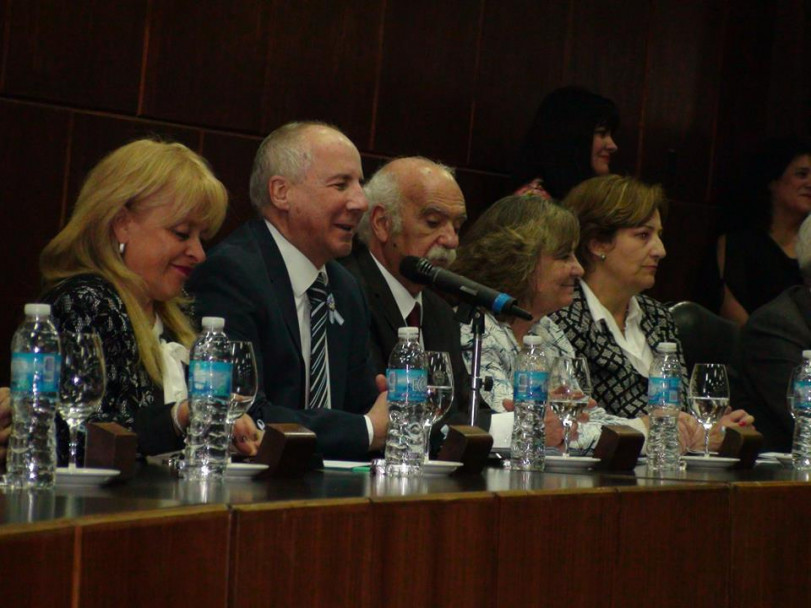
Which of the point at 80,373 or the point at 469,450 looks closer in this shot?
the point at 80,373

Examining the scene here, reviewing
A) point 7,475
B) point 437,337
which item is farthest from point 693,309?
point 7,475

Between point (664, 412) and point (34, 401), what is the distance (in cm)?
150

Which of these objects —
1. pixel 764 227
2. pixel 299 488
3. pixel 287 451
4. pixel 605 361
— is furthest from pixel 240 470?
pixel 764 227

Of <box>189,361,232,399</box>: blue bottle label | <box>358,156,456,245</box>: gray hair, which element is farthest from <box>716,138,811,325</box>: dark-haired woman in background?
<box>189,361,232,399</box>: blue bottle label

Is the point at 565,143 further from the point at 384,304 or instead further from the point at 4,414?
the point at 4,414

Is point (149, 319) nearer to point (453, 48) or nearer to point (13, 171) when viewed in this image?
point (13, 171)

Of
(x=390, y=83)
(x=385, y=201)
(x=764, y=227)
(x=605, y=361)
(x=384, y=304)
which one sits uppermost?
(x=390, y=83)

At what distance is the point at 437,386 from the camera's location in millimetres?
2504

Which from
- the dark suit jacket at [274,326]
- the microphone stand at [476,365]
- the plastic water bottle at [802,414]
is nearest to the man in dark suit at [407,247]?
the dark suit jacket at [274,326]

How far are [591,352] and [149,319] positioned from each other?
1.72m

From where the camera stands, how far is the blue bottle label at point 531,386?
2672 mm

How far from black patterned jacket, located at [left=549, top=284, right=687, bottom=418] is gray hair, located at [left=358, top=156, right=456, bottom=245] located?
2.35 ft

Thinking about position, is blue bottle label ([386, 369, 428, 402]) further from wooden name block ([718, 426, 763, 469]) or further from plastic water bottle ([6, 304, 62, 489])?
wooden name block ([718, 426, 763, 469])

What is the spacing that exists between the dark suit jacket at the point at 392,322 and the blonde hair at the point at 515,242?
287mm
